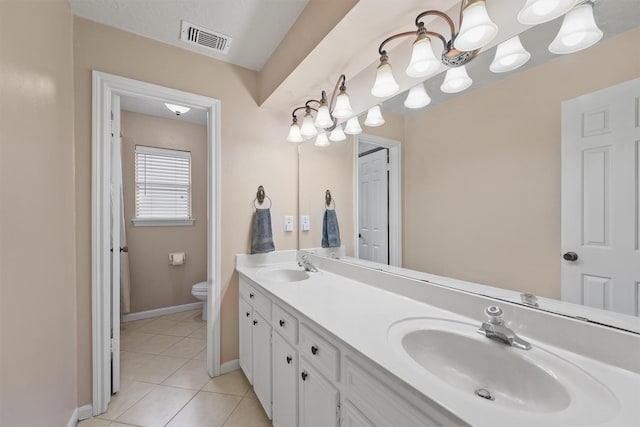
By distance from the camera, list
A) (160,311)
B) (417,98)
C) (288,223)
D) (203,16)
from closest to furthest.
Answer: (417,98) → (203,16) → (288,223) → (160,311)

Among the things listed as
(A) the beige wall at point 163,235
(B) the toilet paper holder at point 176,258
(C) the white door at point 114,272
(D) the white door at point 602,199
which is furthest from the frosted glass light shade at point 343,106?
(B) the toilet paper holder at point 176,258

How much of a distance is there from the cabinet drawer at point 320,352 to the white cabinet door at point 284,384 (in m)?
A: 0.12

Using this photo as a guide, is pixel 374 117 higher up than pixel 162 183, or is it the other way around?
pixel 374 117

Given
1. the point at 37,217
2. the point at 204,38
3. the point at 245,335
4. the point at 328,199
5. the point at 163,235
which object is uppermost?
the point at 204,38

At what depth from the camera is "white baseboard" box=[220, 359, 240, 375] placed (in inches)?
79.3

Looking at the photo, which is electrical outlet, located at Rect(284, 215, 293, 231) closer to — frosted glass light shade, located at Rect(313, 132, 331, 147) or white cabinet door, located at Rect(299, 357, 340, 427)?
frosted glass light shade, located at Rect(313, 132, 331, 147)

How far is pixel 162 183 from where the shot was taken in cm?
325

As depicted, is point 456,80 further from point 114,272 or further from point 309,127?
point 114,272

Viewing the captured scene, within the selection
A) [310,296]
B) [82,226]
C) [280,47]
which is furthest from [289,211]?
[82,226]

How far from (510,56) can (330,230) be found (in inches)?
54.7

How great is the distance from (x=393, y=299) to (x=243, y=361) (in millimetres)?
1331

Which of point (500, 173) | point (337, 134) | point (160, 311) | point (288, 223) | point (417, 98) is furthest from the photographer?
point (160, 311)

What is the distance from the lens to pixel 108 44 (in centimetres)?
169

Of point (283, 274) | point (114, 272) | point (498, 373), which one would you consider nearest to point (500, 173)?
point (498, 373)
